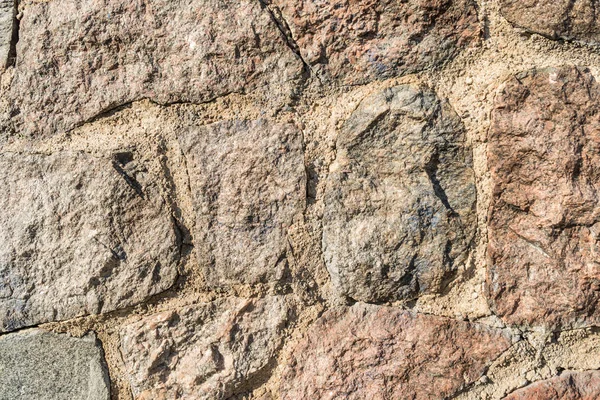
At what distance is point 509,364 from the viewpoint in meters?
0.99

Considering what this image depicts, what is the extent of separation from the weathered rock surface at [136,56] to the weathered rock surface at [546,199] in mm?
319

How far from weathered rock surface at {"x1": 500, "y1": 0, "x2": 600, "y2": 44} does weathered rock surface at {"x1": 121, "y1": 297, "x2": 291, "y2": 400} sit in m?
0.53

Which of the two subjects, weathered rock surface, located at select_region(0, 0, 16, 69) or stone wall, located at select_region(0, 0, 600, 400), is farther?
weathered rock surface, located at select_region(0, 0, 16, 69)

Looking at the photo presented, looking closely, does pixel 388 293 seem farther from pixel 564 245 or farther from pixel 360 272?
pixel 564 245

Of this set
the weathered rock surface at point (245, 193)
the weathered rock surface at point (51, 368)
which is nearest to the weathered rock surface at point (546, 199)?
the weathered rock surface at point (245, 193)

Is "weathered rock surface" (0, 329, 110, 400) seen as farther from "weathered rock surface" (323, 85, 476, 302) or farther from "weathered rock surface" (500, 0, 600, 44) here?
"weathered rock surface" (500, 0, 600, 44)

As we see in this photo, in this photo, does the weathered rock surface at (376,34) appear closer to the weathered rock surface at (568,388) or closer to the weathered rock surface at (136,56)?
the weathered rock surface at (136,56)

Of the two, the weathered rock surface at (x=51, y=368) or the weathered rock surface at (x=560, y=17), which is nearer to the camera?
the weathered rock surface at (x=560, y=17)

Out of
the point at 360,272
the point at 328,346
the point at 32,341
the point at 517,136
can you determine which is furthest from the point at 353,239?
the point at 32,341

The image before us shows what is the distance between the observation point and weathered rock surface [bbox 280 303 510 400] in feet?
3.25

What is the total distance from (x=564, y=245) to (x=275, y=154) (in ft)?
1.38

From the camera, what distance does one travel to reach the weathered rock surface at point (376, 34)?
97cm

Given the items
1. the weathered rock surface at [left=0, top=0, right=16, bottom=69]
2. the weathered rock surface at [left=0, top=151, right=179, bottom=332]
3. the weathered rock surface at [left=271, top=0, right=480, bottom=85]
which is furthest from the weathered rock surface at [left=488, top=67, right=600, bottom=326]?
the weathered rock surface at [left=0, top=0, right=16, bottom=69]

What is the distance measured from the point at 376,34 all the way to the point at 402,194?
230mm
